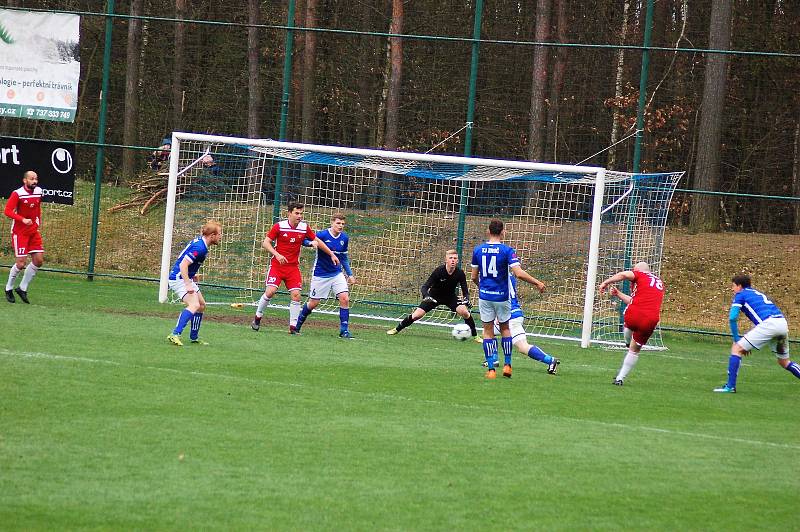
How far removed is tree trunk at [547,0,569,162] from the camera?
816 inches

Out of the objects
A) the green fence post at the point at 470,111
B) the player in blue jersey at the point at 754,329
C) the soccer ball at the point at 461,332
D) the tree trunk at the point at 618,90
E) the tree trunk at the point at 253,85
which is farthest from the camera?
the tree trunk at the point at 253,85

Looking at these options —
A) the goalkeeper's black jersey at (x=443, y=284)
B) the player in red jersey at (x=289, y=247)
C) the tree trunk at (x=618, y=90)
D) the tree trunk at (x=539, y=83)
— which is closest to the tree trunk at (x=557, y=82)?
the tree trunk at (x=539, y=83)

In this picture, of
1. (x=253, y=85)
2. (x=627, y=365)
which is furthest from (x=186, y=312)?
(x=253, y=85)

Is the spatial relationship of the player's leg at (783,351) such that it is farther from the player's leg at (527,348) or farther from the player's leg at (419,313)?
the player's leg at (419,313)

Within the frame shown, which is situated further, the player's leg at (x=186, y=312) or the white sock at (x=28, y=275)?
the white sock at (x=28, y=275)

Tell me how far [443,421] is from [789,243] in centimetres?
1571

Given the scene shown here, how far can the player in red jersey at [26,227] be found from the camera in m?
17.3

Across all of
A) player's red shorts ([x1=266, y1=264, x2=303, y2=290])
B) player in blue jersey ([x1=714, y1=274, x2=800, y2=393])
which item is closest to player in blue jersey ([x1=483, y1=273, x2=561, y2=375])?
player in blue jersey ([x1=714, y1=274, x2=800, y2=393])

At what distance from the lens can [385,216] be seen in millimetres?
20766

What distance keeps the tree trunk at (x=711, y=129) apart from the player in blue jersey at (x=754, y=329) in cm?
913

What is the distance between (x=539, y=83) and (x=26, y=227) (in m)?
10.1

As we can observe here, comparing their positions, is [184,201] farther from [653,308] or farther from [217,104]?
[653,308]

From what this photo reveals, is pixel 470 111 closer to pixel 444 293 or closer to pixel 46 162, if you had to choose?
pixel 444 293

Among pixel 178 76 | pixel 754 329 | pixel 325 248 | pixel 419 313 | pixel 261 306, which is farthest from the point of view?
pixel 178 76
